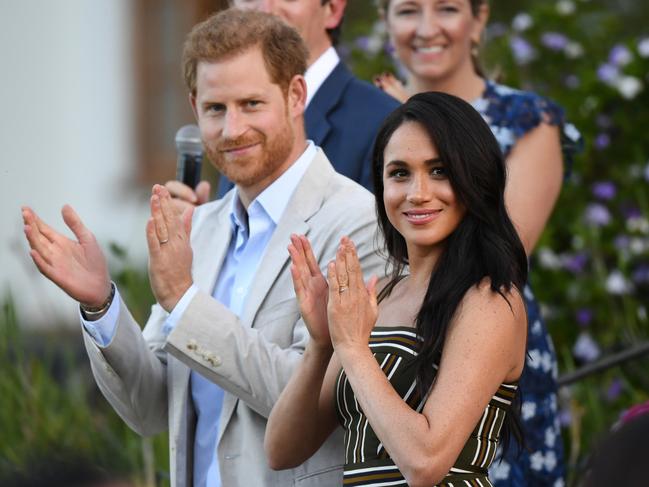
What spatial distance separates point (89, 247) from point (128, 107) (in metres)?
7.52

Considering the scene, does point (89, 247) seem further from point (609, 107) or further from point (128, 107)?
point (128, 107)

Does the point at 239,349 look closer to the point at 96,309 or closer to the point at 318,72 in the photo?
the point at 96,309

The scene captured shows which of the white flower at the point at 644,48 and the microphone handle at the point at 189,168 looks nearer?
the microphone handle at the point at 189,168

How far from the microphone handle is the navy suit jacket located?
34 centimetres

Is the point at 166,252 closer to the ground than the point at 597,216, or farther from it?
farther from it

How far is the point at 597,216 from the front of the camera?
6344mm

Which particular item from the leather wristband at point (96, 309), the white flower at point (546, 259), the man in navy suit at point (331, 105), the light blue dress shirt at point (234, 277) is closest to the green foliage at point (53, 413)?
the man in navy suit at point (331, 105)

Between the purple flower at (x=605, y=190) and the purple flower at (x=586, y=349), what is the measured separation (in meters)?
0.64

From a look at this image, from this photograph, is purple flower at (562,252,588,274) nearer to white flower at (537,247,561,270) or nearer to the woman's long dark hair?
white flower at (537,247,561,270)

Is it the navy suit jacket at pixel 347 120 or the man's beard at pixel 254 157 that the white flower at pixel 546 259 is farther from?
the man's beard at pixel 254 157

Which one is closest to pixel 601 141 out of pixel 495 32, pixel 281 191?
pixel 495 32

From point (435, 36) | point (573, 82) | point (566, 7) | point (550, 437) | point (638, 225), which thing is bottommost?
point (550, 437)

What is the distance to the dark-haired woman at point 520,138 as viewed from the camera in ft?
14.0

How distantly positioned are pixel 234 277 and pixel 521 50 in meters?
3.45
